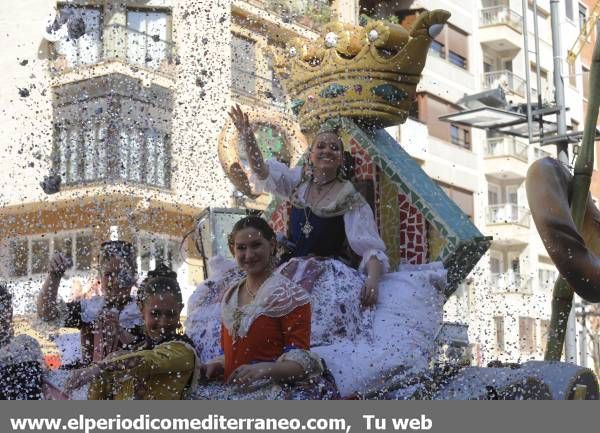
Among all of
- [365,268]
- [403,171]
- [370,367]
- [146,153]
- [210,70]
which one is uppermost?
[210,70]

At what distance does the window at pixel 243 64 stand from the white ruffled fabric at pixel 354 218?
7.25m

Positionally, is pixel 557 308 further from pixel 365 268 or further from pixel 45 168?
pixel 45 168

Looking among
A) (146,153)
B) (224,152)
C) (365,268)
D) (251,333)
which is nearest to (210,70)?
(146,153)

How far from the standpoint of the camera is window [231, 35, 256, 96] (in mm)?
13547

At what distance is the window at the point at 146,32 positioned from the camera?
17078 mm

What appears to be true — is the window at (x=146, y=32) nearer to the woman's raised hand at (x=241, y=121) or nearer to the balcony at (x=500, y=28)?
the woman's raised hand at (x=241, y=121)

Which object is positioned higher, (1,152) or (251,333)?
(1,152)

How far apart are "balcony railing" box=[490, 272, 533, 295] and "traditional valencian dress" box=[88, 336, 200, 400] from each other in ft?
80.4

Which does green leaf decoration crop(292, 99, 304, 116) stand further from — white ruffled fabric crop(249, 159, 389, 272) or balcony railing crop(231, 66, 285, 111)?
balcony railing crop(231, 66, 285, 111)

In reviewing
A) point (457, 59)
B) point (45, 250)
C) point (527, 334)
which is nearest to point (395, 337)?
point (45, 250)

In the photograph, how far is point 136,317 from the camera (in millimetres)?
4465

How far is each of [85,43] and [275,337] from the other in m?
15.4

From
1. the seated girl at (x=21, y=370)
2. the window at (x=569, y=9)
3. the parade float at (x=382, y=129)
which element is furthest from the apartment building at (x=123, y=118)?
the window at (x=569, y=9)

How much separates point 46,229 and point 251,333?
1135 cm
